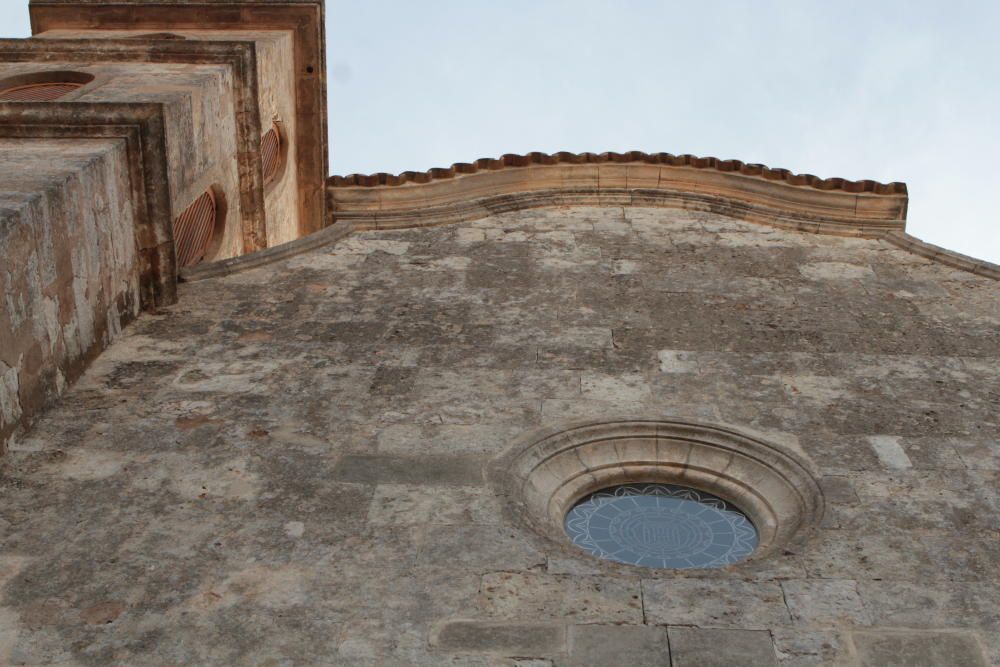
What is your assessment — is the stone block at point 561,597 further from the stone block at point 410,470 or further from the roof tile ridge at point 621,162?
Result: the roof tile ridge at point 621,162

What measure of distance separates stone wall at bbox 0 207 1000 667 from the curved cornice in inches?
14.1

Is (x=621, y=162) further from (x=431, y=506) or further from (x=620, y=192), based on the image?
(x=431, y=506)

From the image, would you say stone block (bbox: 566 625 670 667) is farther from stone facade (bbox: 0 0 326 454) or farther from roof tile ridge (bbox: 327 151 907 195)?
roof tile ridge (bbox: 327 151 907 195)

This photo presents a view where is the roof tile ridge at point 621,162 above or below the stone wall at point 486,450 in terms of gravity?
above

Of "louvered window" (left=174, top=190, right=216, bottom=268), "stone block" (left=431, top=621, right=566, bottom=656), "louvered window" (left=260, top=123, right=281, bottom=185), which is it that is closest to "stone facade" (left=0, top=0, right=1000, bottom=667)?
"stone block" (left=431, top=621, right=566, bottom=656)

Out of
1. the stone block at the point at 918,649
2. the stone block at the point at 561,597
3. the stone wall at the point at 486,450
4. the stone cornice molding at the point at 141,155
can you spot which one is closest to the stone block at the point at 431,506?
the stone wall at the point at 486,450

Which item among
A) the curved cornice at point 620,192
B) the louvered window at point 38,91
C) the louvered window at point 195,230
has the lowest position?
the louvered window at point 195,230

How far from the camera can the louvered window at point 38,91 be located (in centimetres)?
1101

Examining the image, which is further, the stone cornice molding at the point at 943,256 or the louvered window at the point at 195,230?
the louvered window at the point at 195,230

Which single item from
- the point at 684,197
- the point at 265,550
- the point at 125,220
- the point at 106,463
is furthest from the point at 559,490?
the point at 684,197

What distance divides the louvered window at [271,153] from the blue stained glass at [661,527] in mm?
6148

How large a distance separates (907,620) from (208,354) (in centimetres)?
437

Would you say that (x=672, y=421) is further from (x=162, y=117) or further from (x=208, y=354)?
(x=162, y=117)

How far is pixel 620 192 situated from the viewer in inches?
416
